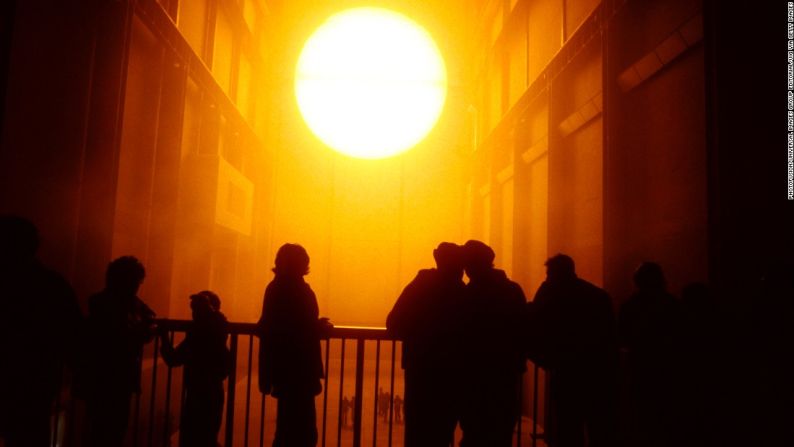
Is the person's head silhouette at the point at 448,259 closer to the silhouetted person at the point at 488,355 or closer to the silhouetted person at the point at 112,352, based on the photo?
the silhouetted person at the point at 488,355

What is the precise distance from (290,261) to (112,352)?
145cm

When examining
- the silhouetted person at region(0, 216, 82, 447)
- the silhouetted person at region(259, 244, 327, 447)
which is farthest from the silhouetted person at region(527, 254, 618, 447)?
the silhouetted person at region(0, 216, 82, 447)

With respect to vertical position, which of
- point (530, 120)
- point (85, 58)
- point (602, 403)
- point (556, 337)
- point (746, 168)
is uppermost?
point (530, 120)

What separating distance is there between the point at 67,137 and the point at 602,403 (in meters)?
6.36

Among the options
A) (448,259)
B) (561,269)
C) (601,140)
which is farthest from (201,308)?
(601,140)

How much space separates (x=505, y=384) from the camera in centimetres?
381

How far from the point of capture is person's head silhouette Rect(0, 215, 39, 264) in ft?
10.6

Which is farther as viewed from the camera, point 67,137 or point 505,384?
point 67,137

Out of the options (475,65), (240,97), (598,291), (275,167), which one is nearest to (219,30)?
(240,97)

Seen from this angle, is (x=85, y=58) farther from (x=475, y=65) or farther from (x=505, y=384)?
(x=475, y=65)

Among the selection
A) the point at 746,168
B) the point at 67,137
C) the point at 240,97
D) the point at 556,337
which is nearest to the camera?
the point at 556,337

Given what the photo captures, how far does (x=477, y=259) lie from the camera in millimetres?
3895

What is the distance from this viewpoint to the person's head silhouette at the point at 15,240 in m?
3.24

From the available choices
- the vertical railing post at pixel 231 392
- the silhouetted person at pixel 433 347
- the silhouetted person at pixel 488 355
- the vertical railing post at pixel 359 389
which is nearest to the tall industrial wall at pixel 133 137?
the vertical railing post at pixel 231 392
